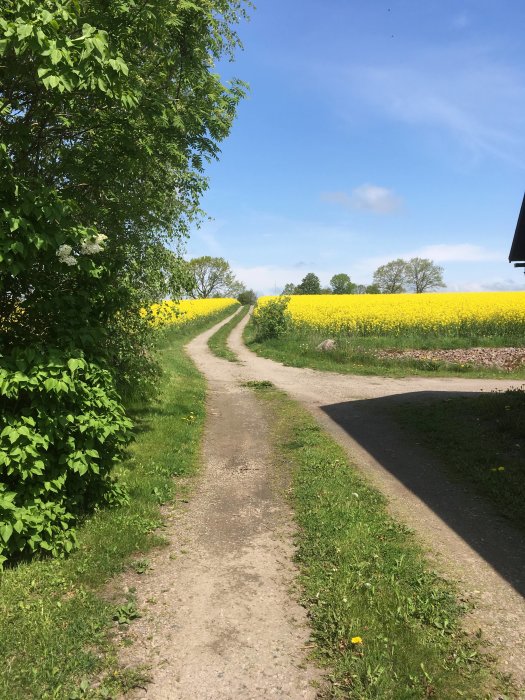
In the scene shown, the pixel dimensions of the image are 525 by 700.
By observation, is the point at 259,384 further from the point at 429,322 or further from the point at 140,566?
the point at 429,322

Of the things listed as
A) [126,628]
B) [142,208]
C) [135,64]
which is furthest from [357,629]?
[135,64]

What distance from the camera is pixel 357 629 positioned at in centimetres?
360

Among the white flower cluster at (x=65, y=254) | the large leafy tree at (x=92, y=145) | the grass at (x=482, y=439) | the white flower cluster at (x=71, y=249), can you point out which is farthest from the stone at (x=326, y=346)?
the white flower cluster at (x=65, y=254)

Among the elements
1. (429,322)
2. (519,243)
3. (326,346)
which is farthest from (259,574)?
(429,322)

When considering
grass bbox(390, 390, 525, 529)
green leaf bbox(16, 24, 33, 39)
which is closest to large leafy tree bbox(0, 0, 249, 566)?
green leaf bbox(16, 24, 33, 39)

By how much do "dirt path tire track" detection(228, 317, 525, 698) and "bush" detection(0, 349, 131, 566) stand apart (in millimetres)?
3773

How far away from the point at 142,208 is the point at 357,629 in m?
6.34

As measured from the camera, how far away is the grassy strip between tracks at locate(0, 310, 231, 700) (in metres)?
→ 3.14

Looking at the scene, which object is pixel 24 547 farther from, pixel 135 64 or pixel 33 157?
pixel 135 64

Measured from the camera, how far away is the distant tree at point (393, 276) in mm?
110000

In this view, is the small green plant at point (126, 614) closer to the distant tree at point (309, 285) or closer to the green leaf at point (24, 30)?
the green leaf at point (24, 30)

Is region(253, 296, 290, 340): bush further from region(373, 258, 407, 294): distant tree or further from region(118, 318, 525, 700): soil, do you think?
region(373, 258, 407, 294): distant tree

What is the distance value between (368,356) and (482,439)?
35.6 ft

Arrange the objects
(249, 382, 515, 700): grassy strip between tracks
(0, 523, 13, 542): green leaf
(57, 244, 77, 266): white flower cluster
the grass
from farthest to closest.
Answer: the grass
(57, 244, 77, 266): white flower cluster
(0, 523, 13, 542): green leaf
(249, 382, 515, 700): grassy strip between tracks
